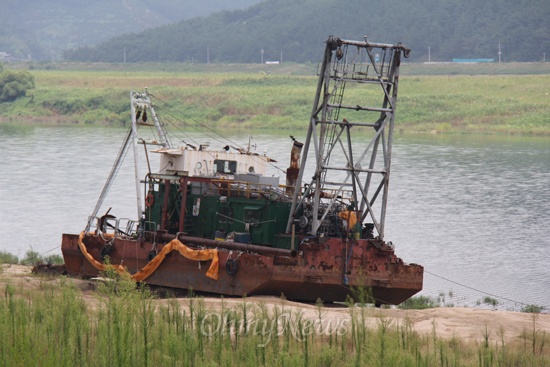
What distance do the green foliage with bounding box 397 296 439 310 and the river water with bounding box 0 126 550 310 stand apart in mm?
491

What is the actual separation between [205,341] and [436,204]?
30.7 metres

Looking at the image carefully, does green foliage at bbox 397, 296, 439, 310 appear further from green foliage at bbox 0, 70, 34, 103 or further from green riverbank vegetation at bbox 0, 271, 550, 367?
green foliage at bbox 0, 70, 34, 103

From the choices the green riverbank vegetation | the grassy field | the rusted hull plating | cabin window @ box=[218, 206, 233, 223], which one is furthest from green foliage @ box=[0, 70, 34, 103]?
the green riverbank vegetation

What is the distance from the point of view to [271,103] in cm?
9944

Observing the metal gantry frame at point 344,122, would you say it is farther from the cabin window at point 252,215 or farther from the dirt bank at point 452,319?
the dirt bank at point 452,319

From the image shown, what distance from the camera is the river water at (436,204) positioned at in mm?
30812

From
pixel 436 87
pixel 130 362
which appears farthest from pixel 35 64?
pixel 130 362

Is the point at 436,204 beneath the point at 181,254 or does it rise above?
beneath

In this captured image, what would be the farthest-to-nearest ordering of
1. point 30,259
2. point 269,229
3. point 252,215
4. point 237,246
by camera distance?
point 30,259, point 252,215, point 269,229, point 237,246

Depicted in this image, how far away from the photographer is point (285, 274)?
23.5 metres

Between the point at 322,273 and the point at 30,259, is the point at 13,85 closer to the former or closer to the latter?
the point at 30,259

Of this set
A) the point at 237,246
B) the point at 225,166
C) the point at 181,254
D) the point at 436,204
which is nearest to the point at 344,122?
the point at 237,246

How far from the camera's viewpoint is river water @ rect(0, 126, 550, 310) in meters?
30.8

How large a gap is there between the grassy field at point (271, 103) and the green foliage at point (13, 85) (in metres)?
1.13
